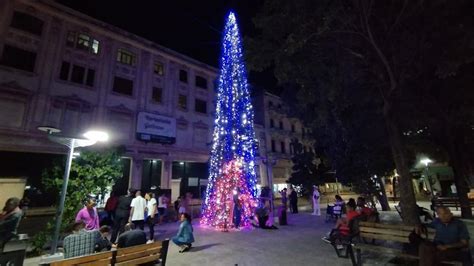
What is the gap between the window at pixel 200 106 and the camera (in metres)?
26.1

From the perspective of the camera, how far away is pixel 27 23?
1669cm

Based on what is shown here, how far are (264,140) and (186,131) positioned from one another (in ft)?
41.2

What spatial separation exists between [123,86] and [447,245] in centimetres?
2166

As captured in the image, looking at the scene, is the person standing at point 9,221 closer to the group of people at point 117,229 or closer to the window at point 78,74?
the group of people at point 117,229

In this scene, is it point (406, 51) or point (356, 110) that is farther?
point (356, 110)

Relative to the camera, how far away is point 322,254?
24.5ft

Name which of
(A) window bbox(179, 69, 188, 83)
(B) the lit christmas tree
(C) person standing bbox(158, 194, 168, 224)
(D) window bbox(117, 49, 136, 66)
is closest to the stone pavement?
(B) the lit christmas tree

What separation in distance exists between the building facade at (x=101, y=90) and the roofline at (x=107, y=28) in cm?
6

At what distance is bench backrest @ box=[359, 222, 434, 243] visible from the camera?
5883mm

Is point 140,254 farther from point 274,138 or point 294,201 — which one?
point 274,138

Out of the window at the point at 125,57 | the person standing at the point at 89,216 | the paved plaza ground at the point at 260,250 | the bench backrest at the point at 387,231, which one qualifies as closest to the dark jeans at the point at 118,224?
the person standing at the point at 89,216

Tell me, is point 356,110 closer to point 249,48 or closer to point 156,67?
point 249,48

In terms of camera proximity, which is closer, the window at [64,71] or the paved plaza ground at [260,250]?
the paved plaza ground at [260,250]

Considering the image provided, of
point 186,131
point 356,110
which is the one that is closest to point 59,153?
point 186,131
